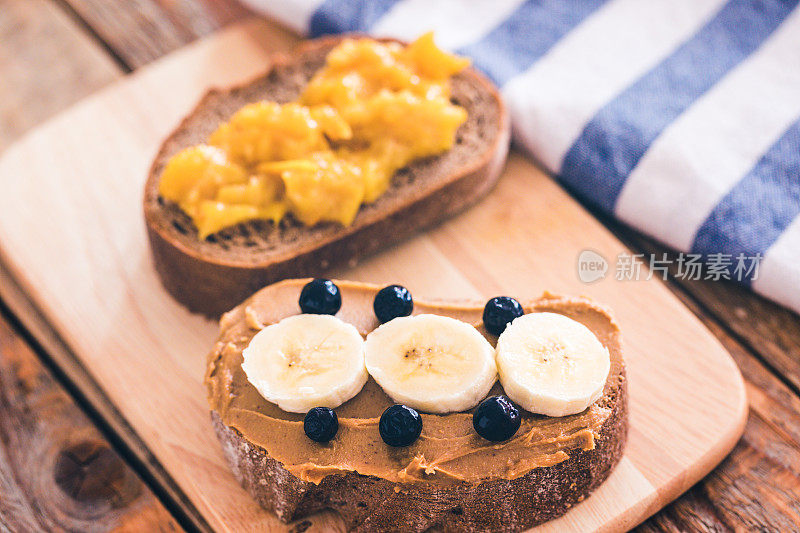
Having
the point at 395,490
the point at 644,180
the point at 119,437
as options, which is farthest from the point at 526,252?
the point at 119,437

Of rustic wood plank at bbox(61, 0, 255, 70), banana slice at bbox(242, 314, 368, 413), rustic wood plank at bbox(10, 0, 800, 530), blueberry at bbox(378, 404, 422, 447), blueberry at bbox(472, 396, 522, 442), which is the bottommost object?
rustic wood plank at bbox(10, 0, 800, 530)

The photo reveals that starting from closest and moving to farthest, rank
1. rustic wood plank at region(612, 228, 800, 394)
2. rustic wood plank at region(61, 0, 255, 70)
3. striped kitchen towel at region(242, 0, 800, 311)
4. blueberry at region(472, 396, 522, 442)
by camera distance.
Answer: blueberry at region(472, 396, 522, 442) < rustic wood plank at region(612, 228, 800, 394) < striped kitchen towel at region(242, 0, 800, 311) < rustic wood plank at region(61, 0, 255, 70)

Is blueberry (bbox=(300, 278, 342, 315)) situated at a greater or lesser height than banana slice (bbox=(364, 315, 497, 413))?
greater

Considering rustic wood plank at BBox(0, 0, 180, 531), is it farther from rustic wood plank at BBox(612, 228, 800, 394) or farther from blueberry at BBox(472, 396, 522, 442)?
rustic wood plank at BBox(612, 228, 800, 394)

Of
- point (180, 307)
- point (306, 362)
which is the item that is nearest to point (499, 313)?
point (306, 362)

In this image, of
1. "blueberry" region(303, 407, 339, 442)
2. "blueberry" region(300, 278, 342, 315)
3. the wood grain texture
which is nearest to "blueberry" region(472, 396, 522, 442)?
"blueberry" region(303, 407, 339, 442)

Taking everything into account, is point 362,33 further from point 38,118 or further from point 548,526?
point 548,526
